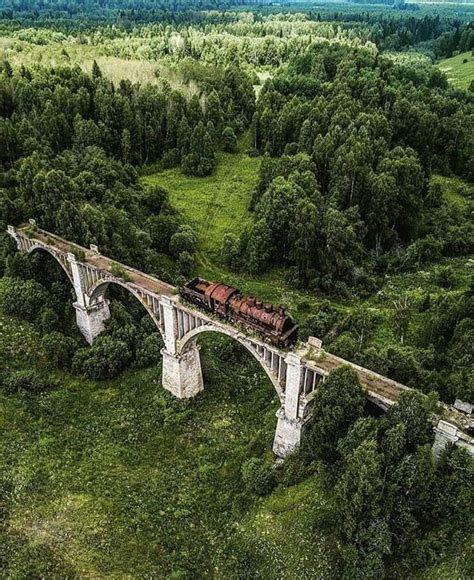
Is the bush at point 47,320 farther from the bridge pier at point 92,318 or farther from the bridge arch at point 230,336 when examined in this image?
the bridge arch at point 230,336

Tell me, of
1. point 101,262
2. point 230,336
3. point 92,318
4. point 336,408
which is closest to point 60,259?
point 101,262

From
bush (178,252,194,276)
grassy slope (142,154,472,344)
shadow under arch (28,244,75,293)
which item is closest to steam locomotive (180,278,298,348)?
grassy slope (142,154,472,344)

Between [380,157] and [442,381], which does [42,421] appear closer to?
[442,381]

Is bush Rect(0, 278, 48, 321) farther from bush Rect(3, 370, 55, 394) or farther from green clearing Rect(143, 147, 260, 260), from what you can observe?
green clearing Rect(143, 147, 260, 260)

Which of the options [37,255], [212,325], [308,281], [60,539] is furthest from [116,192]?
[60,539]

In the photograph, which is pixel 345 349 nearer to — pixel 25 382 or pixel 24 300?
pixel 25 382

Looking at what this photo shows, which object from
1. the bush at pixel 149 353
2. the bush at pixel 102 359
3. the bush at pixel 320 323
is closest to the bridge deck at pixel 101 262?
the bush at pixel 149 353
